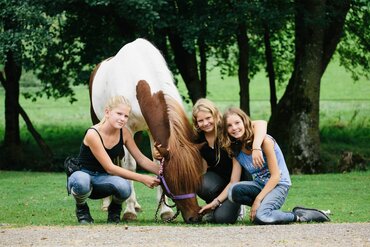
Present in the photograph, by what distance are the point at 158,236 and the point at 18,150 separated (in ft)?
53.6

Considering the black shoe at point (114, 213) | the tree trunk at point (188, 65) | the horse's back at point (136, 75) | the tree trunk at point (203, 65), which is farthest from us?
the tree trunk at point (203, 65)

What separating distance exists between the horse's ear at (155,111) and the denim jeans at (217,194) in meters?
0.62

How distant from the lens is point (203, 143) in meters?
9.14

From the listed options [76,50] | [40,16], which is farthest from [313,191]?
[76,50]

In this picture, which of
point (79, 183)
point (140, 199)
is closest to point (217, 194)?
point (79, 183)

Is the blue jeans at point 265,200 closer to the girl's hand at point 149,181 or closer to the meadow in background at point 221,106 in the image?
Answer: the meadow in background at point 221,106

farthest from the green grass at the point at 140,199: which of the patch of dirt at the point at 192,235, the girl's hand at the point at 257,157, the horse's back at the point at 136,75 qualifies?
the horse's back at the point at 136,75

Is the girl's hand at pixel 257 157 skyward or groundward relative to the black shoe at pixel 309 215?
skyward

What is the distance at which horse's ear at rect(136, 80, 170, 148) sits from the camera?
924 cm

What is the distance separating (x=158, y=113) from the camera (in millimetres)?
9516

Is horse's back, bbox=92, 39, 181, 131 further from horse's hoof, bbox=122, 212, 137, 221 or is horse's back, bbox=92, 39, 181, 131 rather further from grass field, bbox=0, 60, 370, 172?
grass field, bbox=0, 60, 370, 172

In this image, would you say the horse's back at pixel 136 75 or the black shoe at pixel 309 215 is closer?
the black shoe at pixel 309 215

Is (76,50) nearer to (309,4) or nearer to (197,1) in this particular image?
(197,1)

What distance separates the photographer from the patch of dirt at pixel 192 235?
7.17 metres
